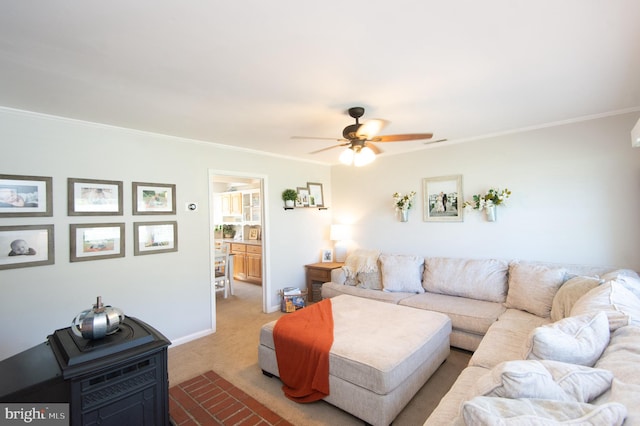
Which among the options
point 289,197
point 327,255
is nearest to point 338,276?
point 327,255

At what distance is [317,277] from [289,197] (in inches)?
54.0

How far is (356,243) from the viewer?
17.2 ft

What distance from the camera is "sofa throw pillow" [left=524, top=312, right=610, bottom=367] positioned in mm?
1382

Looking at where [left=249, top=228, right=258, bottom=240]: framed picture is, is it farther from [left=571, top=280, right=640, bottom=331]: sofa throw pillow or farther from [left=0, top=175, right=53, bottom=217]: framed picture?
[left=571, top=280, right=640, bottom=331]: sofa throw pillow

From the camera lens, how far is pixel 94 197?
3014 mm

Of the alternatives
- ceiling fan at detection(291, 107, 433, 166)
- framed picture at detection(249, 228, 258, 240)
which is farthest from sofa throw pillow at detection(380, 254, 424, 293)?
framed picture at detection(249, 228, 258, 240)

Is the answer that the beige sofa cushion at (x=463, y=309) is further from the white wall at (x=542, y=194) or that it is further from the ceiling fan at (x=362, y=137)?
the ceiling fan at (x=362, y=137)

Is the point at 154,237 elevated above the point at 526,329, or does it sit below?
above

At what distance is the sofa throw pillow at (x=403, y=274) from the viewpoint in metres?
3.96

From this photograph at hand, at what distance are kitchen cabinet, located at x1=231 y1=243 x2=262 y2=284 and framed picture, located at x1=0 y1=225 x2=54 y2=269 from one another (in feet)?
12.9

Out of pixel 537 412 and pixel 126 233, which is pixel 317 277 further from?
pixel 537 412

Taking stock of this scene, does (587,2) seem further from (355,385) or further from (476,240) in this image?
(476,240)

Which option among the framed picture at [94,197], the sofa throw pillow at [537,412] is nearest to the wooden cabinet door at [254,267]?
the framed picture at [94,197]

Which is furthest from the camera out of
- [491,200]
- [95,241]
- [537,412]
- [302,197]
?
[302,197]
